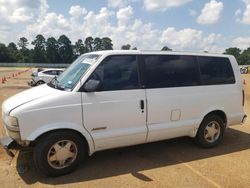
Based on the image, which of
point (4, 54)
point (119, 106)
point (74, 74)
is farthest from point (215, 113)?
point (4, 54)

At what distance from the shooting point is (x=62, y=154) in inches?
202

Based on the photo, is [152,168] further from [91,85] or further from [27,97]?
[27,97]

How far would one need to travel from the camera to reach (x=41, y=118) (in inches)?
193

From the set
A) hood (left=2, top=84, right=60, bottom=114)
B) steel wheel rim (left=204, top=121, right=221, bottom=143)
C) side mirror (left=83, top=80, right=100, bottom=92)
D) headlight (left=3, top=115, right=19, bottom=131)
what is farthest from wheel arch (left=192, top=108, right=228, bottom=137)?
headlight (left=3, top=115, right=19, bottom=131)

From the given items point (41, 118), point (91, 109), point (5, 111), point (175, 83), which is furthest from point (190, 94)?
point (5, 111)

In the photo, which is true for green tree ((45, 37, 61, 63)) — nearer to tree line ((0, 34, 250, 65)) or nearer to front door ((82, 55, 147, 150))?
tree line ((0, 34, 250, 65))

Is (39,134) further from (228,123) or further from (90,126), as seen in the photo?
(228,123)

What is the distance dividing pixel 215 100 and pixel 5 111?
4.21m

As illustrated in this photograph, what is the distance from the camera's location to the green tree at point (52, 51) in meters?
117

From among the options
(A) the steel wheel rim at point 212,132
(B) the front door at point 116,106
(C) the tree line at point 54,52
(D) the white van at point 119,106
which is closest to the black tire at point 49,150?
(D) the white van at point 119,106

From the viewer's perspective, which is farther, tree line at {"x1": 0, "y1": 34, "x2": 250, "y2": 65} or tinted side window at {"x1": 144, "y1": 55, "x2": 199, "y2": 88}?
tree line at {"x1": 0, "y1": 34, "x2": 250, "y2": 65}

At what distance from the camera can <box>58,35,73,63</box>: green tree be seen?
119 m

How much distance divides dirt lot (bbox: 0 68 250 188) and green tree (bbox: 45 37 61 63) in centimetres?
11445

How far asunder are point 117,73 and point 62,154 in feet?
5.49
